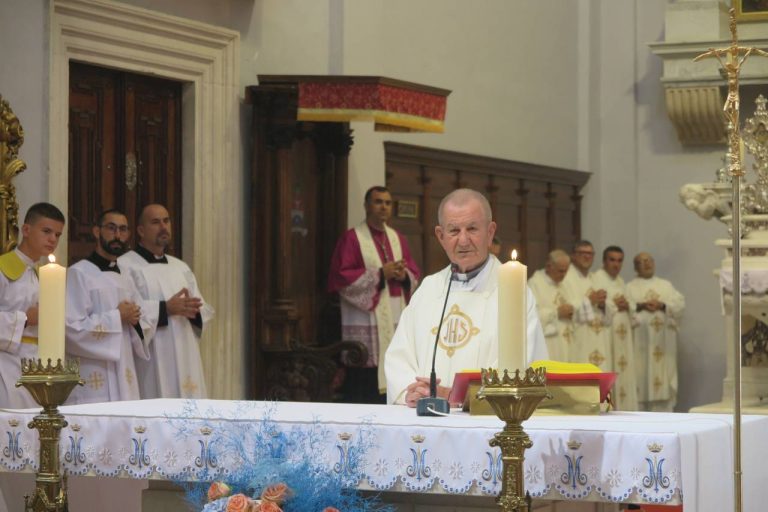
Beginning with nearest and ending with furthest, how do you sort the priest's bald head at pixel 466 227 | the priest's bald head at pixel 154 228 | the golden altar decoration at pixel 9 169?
the priest's bald head at pixel 466 227
the golden altar decoration at pixel 9 169
the priest's bald head at pixel 154 228

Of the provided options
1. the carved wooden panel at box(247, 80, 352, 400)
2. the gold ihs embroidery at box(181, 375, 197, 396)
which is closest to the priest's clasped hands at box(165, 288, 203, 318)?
the gold ihs embroidery at box(181, 375, 197, 396)

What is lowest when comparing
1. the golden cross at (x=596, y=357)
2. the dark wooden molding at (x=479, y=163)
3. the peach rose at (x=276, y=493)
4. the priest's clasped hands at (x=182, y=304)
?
the golden cross at (x=596, y=357)

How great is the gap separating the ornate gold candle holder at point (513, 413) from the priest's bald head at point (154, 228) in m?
5.39

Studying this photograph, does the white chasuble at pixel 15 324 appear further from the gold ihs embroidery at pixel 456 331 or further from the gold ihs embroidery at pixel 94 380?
the gold ihs embroidery at pixel 456 331

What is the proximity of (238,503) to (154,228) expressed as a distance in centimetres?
535

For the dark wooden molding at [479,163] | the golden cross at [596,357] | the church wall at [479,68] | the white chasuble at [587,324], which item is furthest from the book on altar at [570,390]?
the golden cross at [596,357]

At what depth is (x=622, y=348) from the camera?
1538 centimetres

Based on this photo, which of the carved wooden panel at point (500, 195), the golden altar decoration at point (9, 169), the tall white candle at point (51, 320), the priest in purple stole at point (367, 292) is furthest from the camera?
the carved wooden panel at point (500, 195)

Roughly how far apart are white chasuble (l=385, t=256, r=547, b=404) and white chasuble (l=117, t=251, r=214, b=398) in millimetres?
3559

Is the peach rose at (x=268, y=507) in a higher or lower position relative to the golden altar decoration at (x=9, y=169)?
lower

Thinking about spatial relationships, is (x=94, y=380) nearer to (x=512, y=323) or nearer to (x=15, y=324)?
(x=15, y=324)

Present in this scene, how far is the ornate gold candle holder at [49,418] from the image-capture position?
4266 millimetres

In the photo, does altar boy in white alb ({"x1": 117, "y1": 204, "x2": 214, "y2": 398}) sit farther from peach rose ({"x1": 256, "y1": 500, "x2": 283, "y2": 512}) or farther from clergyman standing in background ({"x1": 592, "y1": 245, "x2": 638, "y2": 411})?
clergyman standing in background ({"x1": 592, "y1": 245, "x2": 638, "y2": 411})

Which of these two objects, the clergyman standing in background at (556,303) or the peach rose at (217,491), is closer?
the peach rose at (217,491)
